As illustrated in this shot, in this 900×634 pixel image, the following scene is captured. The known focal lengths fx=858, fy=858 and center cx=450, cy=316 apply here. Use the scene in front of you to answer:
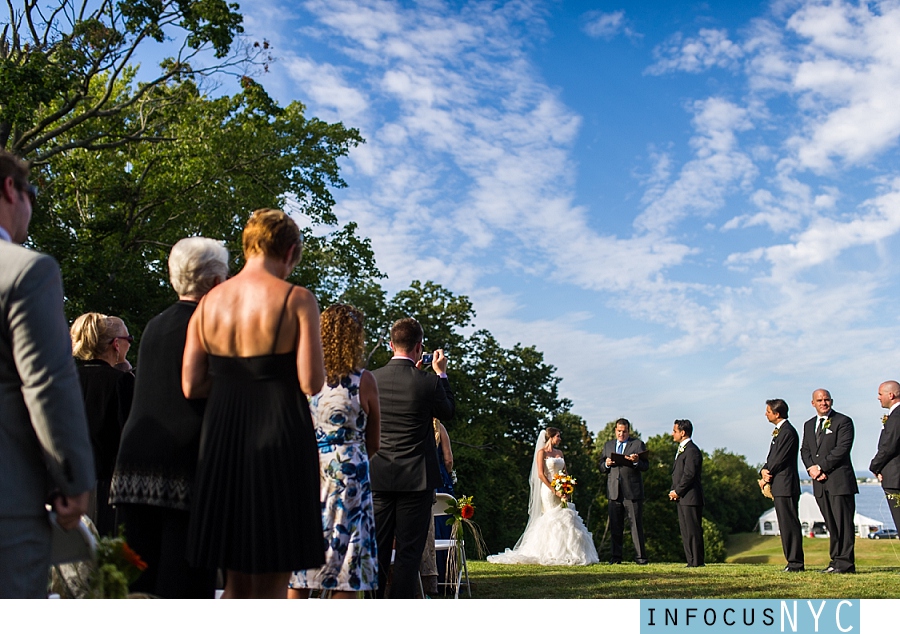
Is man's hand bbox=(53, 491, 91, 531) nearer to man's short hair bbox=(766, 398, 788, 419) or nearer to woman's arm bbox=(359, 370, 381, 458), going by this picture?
woman's arm bbox=(359, 370, 381, 458)

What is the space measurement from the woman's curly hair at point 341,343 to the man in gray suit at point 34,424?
2065mm

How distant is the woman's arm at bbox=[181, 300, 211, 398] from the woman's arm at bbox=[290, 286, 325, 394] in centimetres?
46

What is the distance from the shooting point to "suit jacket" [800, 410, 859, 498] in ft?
34.5

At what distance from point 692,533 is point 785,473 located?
7.28 ft

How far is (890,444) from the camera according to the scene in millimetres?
10125

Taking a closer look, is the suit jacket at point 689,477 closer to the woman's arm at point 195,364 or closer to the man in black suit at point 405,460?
the man in black suit at point 405,460

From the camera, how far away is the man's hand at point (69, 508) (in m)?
2.63

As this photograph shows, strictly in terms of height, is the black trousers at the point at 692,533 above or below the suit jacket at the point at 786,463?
below

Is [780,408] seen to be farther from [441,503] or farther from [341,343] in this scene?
[341,343]

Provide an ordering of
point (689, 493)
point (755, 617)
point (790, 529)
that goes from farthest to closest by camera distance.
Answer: point (689, 493) < point (790, 529) < point (755, 617)

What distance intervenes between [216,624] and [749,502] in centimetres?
8143

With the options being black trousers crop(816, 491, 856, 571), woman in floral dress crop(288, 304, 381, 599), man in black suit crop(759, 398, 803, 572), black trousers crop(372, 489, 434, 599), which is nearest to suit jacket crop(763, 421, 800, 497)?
man in black suit crop(759, 398, 803, 572)

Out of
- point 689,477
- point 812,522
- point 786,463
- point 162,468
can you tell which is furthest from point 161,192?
point 812,522

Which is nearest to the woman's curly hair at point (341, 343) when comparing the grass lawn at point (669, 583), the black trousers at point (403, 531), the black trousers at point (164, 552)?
the black trousers at point (164, 552)
